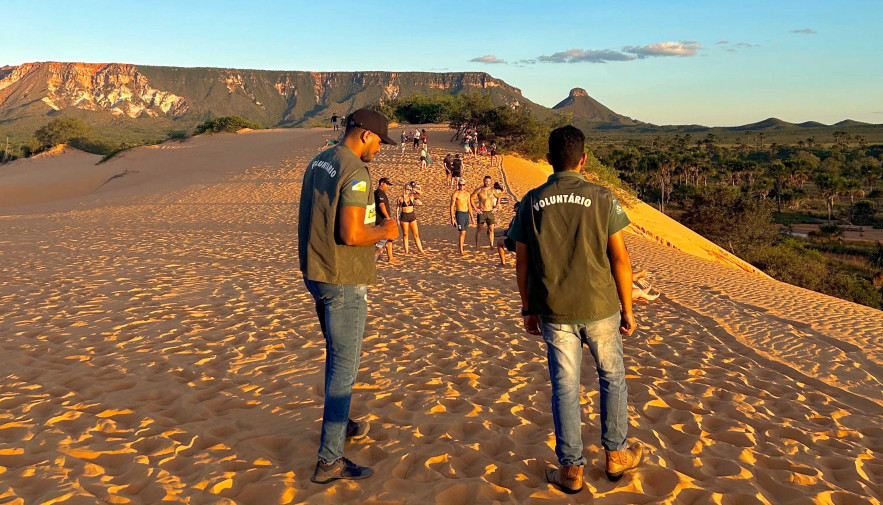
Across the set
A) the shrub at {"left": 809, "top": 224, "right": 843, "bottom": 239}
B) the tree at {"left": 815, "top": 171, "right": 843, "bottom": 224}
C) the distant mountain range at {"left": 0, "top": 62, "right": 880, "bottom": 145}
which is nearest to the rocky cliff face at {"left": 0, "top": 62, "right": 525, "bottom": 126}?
the distant mountain range at {"left": 0, "top": 62, "right": 880, "bottom": 145}

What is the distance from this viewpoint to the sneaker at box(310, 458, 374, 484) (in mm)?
3197

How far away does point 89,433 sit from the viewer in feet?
12.7

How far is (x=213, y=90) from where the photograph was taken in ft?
573

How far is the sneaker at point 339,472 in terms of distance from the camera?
3.20 metres

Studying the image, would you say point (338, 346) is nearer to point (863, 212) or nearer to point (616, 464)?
point (616, 464)

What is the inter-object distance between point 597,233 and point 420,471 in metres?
1.83

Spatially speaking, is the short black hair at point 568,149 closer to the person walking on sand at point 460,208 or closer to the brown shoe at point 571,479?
the brown shoe at point 571,479

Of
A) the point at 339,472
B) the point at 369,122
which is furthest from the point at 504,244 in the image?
the point at 339,472

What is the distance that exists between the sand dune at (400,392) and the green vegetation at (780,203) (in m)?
18.1

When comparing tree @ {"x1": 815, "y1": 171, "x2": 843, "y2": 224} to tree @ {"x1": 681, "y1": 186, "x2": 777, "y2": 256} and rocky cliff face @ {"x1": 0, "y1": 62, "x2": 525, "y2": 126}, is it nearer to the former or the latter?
tree @ {"x1": 681, "y1": 186, "x2": 777, "y2": 256}

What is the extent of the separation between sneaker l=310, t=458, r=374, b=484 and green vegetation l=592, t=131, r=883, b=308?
84.7ft

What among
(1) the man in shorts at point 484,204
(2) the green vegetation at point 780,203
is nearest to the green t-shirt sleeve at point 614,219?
(1) the man in shorts at point 484,204

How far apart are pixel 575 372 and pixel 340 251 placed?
1.48 metres

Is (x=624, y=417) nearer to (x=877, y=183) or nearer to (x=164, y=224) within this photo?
(x=164, y=224)
